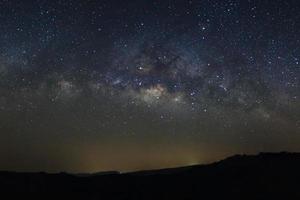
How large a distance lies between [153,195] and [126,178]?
5953 mm

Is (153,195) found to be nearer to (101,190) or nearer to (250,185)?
(101,190)

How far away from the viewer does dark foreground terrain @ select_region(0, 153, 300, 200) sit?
50750 mm

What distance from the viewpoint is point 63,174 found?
56406mm

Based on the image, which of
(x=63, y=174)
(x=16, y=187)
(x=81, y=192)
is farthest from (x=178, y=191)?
(x=16, y=187)

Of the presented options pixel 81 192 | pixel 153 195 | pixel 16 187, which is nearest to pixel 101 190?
pixel 81 192

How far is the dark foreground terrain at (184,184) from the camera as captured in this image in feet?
167

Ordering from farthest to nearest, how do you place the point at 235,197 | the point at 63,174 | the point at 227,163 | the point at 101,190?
the point at 227,163 → the point at 63,174 → the point at 101,190 → the point at 235,197

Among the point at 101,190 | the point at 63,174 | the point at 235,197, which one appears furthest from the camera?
the point at 63,174

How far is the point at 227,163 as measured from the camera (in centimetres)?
6041

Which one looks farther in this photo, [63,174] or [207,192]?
[63,174]

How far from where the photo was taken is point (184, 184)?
178ft

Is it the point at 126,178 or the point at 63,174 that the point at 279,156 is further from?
the point at 63,174

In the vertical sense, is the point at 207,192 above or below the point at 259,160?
below

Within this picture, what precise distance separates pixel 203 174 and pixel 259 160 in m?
7.08
